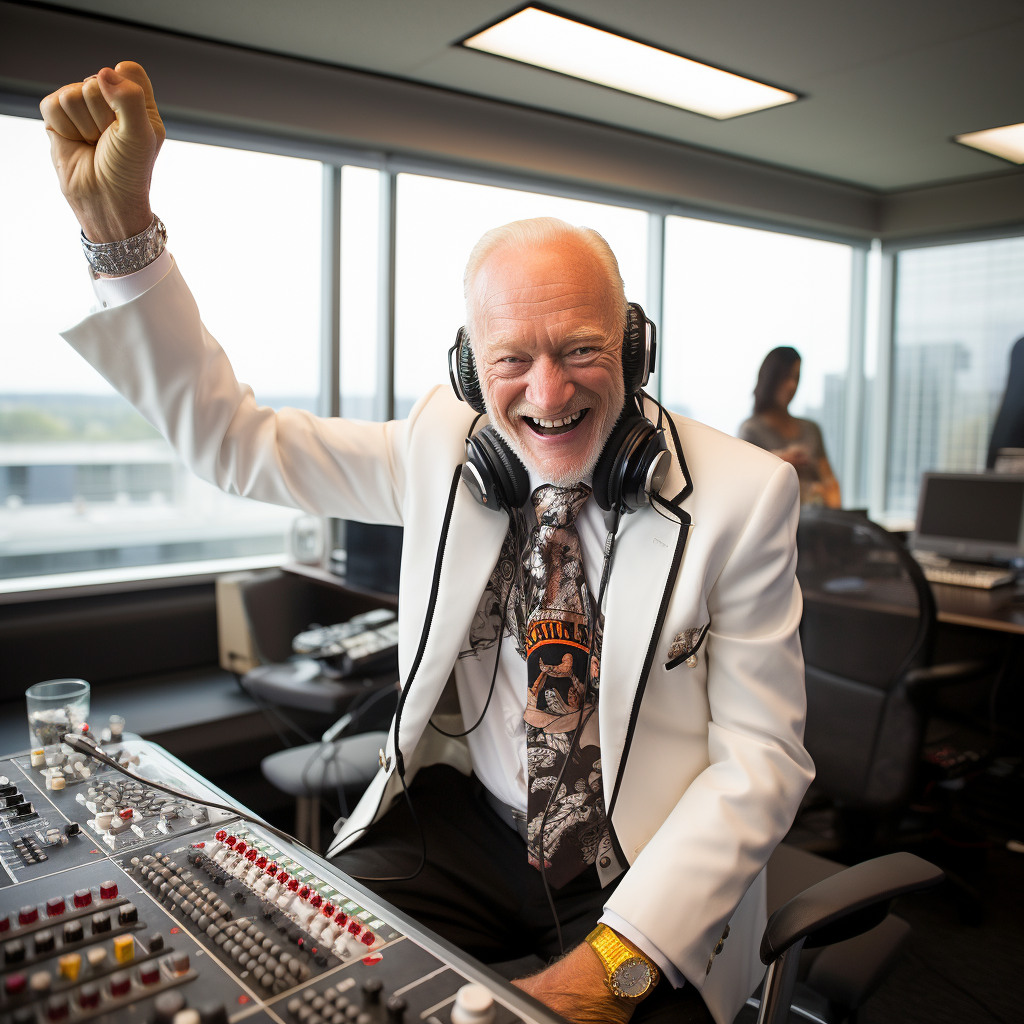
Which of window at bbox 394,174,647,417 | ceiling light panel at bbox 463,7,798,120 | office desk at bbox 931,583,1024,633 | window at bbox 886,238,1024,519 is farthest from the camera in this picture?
window at bbox 886,238,1024,519

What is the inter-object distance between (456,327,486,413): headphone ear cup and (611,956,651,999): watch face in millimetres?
854

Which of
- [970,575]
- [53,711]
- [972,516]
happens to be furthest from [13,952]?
[972,516]

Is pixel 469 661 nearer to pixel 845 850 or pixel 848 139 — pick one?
pixel 845 850

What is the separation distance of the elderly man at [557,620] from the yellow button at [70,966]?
55 centimetres

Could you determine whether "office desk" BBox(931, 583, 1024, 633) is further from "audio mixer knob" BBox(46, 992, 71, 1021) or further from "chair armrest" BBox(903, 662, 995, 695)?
"audio mixer knob" BBox(46, 992, 71, 1021)

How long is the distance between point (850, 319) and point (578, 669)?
18.7 ft

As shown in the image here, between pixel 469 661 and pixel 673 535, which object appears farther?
pixel 469 661

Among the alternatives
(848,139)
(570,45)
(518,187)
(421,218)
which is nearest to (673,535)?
(570,45)

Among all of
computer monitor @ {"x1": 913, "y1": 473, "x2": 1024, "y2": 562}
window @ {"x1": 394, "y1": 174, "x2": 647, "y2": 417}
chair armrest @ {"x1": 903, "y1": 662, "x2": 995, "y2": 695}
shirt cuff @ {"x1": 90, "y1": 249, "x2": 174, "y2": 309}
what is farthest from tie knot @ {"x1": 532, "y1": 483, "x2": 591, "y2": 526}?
computer monitor @ {"x1": 913, "y1": 473, "x2": 1024, "y2": 562}

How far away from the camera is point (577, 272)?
1235 millimetres

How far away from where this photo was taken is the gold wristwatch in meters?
1.04

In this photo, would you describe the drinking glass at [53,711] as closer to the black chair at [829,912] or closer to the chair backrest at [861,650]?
the black chair at [829,912]

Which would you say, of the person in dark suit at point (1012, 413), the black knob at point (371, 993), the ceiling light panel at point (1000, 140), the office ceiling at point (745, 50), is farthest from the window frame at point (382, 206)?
the black knob at point (371, 993)

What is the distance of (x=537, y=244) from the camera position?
1.24 metres
